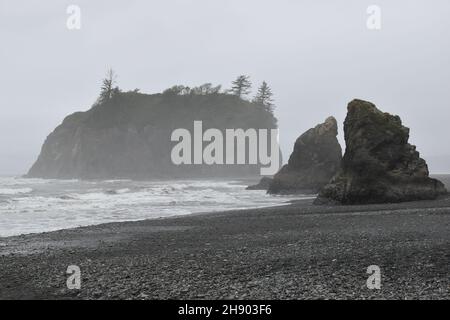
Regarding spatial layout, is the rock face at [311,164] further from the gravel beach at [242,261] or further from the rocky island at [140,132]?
the rocky island at [140,132]

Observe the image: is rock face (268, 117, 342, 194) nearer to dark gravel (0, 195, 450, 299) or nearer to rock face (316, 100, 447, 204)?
rock face (316, 100, 447, 204)

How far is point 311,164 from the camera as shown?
155ft

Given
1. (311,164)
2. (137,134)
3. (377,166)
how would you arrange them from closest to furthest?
(377,166) < (311,164) < (137,134)

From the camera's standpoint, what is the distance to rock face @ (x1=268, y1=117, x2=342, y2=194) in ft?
151

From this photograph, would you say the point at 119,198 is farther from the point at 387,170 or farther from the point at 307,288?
the point at 307,288

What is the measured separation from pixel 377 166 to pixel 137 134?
89515 mm

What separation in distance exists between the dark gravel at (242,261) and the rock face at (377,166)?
925 cm

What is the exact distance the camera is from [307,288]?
8750mm

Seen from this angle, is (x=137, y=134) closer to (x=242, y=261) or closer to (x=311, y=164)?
(x=311, y=164)

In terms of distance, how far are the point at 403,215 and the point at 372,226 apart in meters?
3.75

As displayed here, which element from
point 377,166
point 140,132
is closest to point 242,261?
point 377,166

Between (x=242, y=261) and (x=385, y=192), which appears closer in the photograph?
(x=242, y=261)

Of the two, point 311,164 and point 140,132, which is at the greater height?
point 140,132
